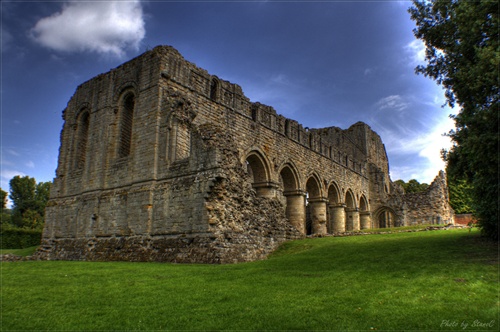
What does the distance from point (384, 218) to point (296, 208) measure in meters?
16.7

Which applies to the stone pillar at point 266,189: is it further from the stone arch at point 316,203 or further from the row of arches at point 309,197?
the stone arch at point 316,203

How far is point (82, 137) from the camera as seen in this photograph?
18.8 m

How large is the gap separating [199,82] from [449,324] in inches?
507

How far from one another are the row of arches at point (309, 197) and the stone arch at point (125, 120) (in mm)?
5465

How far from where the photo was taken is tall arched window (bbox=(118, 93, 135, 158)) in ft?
53.0

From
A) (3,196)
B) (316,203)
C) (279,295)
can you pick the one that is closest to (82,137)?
(316,203)

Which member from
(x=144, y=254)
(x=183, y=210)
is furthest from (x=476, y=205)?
(x=144, y=254)

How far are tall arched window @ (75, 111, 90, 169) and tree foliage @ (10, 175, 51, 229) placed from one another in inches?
1450

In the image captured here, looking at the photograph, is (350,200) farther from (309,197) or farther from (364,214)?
(309,197)

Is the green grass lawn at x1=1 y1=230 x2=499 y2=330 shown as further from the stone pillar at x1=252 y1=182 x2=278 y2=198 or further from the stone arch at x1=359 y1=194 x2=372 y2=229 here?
the stone arch at x1=359 y1=194 x2=372 y2=229

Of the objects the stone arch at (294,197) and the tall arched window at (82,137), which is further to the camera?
the stone arch at (294,197)

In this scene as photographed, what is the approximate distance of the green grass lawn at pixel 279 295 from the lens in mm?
4941

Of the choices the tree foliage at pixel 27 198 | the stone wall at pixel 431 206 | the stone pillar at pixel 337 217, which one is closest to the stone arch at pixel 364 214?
the stone wall at pixel 431 206

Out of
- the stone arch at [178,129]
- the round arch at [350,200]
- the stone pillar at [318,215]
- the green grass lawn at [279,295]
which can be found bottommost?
the green grass lawn at [279,295]
